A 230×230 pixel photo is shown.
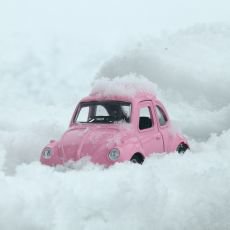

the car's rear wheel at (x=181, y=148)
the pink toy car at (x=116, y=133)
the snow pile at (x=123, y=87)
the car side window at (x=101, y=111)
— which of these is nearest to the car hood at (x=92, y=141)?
the pink toy car at (x=116, y=133)

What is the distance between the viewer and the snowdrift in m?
5.05

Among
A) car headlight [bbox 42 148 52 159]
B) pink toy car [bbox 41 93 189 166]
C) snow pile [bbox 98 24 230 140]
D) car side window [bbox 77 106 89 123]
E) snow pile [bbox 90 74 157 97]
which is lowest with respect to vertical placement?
car headlight [bbox 42 148 52 159]

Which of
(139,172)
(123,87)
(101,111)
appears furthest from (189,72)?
(139,172)

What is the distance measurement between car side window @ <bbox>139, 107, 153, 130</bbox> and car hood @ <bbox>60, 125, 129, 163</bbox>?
1.98 ft

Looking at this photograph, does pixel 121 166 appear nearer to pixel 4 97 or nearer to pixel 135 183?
pixel 135 183

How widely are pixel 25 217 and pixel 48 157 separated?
2478 millimetres

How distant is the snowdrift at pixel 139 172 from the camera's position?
16.6ft

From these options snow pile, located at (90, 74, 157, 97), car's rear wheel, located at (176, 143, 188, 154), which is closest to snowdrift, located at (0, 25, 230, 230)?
snow pile, located at (90, 74, 157, 97)

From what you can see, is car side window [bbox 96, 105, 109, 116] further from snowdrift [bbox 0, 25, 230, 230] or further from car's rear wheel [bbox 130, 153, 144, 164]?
car's rear wheel [bbox 130, 153, 144, 164]

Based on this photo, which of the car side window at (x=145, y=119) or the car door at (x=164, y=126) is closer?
the car side window at (x=145, y=119)

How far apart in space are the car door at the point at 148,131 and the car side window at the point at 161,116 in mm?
223

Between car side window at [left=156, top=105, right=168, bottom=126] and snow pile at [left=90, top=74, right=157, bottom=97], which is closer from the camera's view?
snow pile at [left=90, top=74, right=157, bottom=97]

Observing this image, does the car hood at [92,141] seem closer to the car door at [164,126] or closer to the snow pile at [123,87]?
the snow pile at [123,87]

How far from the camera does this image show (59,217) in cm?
495
